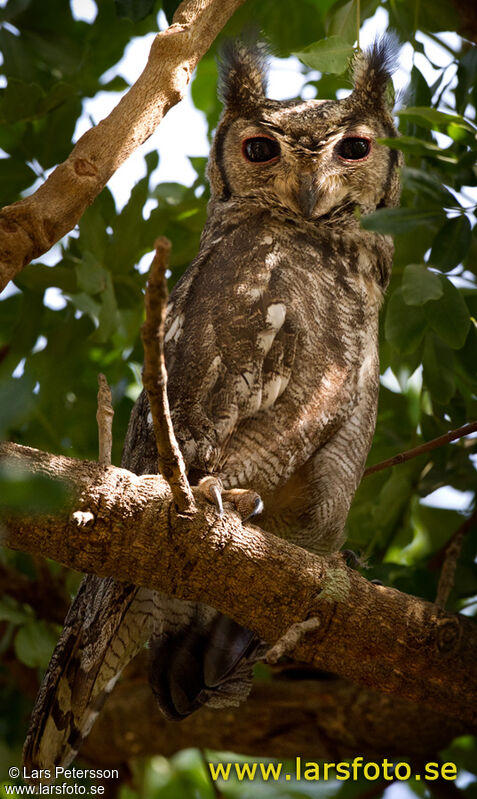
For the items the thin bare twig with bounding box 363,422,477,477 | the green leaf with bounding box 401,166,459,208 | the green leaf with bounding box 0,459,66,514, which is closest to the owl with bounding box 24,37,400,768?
the thin bare twig with bounding box 363,422,477,477

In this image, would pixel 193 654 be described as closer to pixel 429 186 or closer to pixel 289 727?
pixel 289 727

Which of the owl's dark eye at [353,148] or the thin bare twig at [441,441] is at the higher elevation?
the owl's dark eye at [353,148]

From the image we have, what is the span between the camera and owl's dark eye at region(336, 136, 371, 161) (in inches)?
88.3

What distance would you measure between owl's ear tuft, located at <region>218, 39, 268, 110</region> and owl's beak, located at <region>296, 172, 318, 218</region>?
1.27 feet

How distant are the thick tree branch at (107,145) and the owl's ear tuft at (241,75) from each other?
2.03ft

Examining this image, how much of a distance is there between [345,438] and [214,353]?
0.39m

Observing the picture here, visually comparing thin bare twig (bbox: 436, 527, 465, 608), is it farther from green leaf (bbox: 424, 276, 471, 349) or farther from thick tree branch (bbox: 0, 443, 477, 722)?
green leaf (bbox: 424, 276, 471, 349)

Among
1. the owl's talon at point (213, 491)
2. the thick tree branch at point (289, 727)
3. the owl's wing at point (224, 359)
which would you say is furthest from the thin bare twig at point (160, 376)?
the thick tree branch at point (289, 727)

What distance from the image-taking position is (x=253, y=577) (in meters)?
1.58

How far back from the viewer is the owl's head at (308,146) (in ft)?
7.17

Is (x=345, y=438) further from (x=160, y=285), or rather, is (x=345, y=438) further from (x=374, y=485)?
(x=160, y=285)

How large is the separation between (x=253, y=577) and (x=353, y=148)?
1230 millimetres

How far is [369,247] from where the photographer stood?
7.41ft

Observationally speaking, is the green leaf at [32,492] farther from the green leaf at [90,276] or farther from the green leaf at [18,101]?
the green leaf at [18,101]
